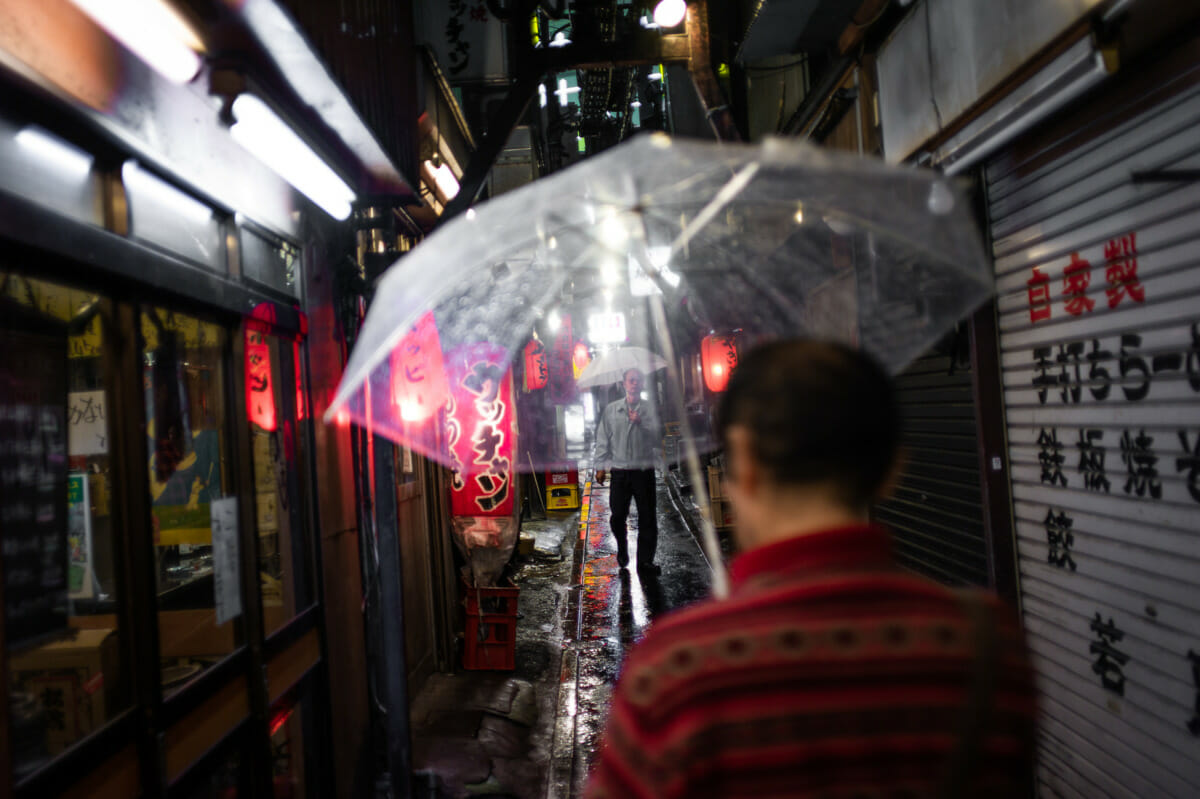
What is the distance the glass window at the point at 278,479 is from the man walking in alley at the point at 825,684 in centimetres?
449

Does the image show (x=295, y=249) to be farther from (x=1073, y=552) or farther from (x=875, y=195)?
(x=1073, y=552)

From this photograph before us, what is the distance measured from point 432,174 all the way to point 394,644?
19.3 ft

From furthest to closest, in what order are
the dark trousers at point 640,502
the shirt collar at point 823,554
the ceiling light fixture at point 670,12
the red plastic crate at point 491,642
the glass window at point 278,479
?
the dark trousers at point 640,502, the red plastic crate at point 491,642, the ceiling light fixture at point 670,12, the glass window at point 278,479, the shirt collar at point 823,554

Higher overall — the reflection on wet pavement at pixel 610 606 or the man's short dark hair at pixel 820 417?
the man's short dark hair at pixel 820 417

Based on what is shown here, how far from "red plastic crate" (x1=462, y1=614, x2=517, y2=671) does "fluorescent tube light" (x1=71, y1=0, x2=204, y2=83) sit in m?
6.44

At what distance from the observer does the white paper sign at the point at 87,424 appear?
145 inches

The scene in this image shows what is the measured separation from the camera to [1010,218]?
17.4 ft

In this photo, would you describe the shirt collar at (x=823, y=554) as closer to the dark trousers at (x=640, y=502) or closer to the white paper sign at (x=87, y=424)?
the white paper sign at (x=87, y=424)

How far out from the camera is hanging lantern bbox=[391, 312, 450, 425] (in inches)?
170

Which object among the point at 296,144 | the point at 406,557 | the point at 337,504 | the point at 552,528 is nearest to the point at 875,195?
the point at 296,144

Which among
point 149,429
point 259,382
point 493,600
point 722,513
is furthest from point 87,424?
point 722,513

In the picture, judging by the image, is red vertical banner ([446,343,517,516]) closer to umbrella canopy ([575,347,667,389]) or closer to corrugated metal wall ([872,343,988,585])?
umbrella canopy ([575,347,667,389])

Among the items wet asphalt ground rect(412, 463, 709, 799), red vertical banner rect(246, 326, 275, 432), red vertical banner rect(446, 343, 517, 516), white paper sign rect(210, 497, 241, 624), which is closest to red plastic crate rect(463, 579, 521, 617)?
wet asphalt ground rect(412, 463, 709, 799)

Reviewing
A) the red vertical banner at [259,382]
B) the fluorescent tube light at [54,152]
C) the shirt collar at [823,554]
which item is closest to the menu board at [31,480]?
the fluorescent tube light at [54,152]
